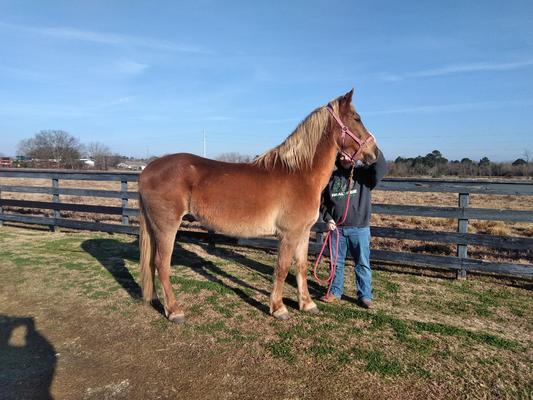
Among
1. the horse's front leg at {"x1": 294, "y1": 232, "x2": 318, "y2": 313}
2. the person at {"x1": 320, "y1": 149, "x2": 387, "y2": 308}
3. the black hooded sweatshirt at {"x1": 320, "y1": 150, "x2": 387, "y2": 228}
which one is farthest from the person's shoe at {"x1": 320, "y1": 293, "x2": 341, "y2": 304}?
the black hooded sweatshirt at {"x1": 320, "y1": 150, "x2": 387, "y2": 228}

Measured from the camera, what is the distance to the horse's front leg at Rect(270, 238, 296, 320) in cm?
390

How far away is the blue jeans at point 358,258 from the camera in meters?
4.36

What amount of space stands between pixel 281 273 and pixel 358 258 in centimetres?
113

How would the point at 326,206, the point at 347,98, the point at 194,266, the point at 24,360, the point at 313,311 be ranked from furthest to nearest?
the point at 194,266 < the point at 326,206 < the point at 313,311 < the point at 347,98 < the point at 24,360

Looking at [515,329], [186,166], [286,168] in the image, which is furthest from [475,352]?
[186,166]

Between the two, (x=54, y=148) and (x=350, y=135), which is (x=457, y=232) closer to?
(x=350, y=135)

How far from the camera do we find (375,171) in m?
4.23

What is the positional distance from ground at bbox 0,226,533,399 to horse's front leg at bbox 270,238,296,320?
137 millimetres

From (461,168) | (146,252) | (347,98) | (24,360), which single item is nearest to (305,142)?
(347,98)

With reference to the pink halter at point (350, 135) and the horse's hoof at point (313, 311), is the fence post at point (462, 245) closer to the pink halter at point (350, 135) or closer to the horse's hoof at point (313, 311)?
the pink halter at point (350, 135)

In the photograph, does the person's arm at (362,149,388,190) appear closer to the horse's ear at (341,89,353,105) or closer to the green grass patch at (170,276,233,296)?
the horse's ear at (341,89,353,105)

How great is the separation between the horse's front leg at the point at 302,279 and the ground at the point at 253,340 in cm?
14

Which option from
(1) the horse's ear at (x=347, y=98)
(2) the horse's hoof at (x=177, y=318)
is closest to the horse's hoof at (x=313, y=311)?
(2) the horse's hoof at (x=177, y=318)

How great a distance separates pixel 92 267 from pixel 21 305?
149cm
